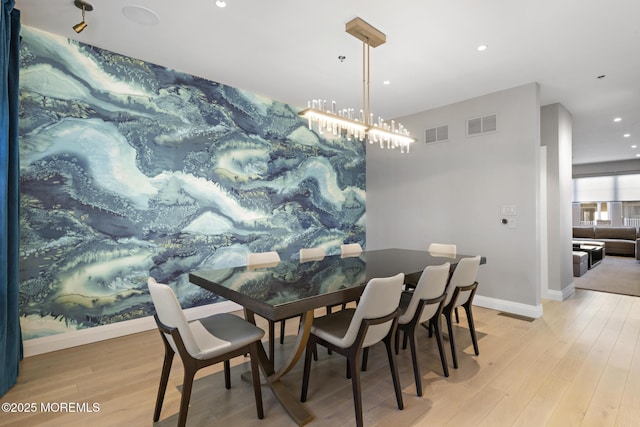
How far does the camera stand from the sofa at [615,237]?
328 inches

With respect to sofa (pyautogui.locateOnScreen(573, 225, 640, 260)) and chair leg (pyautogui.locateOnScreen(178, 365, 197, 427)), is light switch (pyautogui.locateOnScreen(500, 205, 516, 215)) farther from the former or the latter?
sofa (pyautogui.locateOnScreen(573, 225, 640, 260))

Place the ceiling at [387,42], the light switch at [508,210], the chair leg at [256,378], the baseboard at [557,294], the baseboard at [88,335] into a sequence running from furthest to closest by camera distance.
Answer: the baseboard at [557,294] → the light switch at [508,210] → the baseboard at [88,335] → the ceiling at [387,42] → the chair leg at [256,378]

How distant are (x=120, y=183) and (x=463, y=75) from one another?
4.07 meters

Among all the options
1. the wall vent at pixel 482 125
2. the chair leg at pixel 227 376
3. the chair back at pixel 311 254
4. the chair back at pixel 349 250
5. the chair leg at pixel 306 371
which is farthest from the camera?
the wall vent at pixel 482 125

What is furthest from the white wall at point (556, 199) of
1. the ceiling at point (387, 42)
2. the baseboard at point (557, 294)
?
the ceiling at point (387, 42)

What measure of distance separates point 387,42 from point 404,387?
3003 millimetres

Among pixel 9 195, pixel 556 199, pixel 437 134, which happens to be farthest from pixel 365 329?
pixel 556 199

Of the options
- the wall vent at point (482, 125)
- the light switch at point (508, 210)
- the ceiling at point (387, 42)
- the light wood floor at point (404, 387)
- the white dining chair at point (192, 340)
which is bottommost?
the light wood floor at point (404, 387)

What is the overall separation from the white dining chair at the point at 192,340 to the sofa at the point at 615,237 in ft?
Result: 34.1

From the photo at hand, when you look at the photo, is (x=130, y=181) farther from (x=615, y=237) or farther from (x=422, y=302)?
(x=615, y=237)

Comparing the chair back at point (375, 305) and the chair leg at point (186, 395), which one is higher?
the chair back at point (375, 305)

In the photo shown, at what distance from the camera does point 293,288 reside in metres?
1.87

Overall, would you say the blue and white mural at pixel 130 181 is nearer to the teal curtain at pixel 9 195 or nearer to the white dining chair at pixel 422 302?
the teal curtain at pixel 9 195

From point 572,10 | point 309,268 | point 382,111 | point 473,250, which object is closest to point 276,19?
point 309,268
